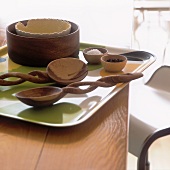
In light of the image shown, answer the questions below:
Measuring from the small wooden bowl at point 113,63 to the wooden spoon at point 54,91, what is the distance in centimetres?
9

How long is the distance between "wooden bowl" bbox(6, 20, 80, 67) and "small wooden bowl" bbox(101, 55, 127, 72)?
0.09 metres

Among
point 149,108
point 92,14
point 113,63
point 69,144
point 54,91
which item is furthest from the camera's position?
point 92,14

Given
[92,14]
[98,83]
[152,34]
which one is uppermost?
[98,83]

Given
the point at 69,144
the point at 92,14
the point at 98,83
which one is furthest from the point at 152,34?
the point at 69,144

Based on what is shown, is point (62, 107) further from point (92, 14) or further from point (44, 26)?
point (92, 14)

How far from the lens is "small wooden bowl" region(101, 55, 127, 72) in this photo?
0.84m

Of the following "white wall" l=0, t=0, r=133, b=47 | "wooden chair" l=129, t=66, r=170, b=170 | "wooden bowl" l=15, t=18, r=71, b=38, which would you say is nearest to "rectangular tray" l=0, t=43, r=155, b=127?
"wooden bowl" l=15, t=18, r=71, b=38

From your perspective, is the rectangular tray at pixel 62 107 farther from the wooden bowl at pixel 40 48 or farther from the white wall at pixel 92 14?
the white wall at pixel 92 14

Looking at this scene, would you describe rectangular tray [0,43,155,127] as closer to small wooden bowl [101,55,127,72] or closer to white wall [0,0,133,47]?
small wooden bowl [101,55,127,72]

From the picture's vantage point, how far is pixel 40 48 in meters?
0.85

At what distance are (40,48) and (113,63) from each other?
18 cm

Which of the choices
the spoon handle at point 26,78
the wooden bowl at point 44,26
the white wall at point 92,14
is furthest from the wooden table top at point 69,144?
the white wall at point 92,14

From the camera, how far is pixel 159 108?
1223mm

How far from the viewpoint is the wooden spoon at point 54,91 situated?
64cm
